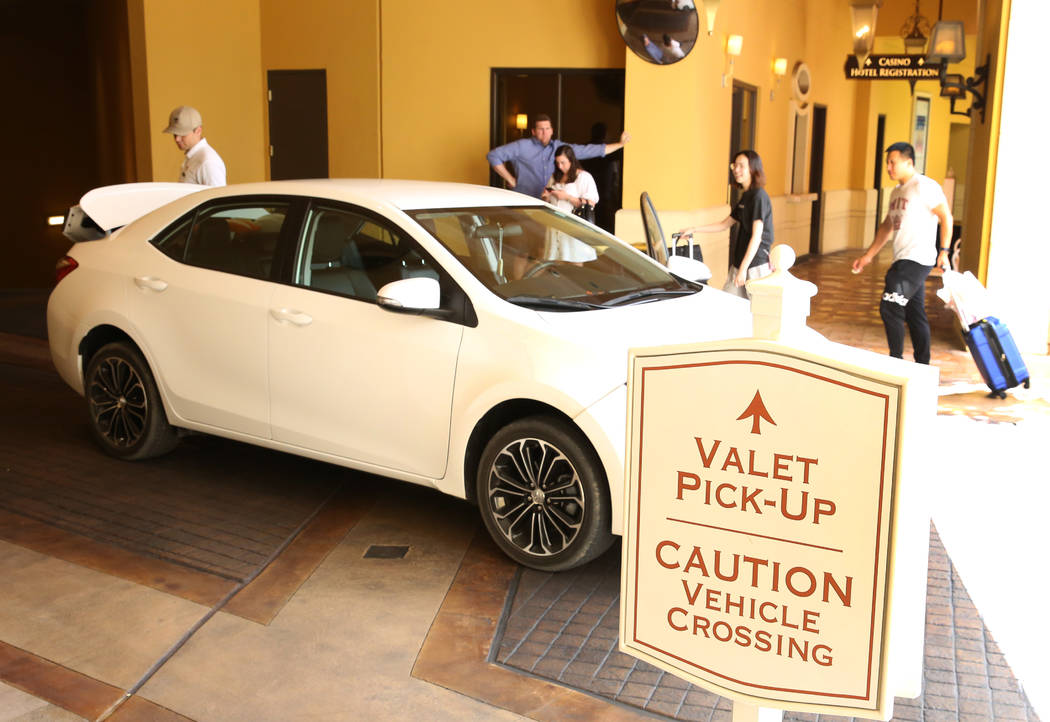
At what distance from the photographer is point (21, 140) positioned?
45.3ft

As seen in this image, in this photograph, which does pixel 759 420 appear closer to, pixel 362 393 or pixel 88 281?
pixel 362 393

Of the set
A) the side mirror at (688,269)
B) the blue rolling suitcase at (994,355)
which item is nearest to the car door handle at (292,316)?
the side mirror at (688,269)

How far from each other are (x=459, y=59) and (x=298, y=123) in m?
2.14

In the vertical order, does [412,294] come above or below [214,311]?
above

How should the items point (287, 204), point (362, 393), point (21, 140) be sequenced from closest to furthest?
1. point (362, 393)
2. point (287, 204)
3. point (21, 140)

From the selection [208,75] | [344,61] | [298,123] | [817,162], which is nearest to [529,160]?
[344,61]

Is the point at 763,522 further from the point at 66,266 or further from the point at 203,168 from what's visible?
the point at 203,168

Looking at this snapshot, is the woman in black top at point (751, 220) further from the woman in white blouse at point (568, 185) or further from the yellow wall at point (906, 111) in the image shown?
the yellow wall at point (906, 111)

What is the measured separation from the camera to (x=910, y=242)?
8.11 meters

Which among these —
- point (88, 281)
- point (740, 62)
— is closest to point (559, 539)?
point (88, 281)

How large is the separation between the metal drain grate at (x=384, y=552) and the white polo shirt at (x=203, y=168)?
3.85 metres

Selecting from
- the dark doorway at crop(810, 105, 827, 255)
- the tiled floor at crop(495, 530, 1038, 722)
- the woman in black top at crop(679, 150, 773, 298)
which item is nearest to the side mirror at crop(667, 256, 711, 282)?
the tiled floor at crop(495, 530, 1038, 722)

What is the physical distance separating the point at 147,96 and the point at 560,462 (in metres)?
9.46

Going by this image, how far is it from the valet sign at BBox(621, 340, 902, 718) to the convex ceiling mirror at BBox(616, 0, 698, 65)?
9180 mm
